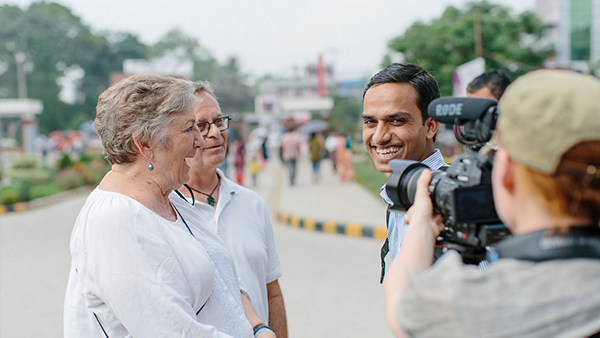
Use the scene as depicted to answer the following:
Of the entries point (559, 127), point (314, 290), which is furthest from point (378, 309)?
point (559, 127)

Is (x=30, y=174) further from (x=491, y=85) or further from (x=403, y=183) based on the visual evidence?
(x=403, y=183)

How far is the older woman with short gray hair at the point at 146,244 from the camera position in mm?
1538

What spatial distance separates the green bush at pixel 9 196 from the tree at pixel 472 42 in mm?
14549

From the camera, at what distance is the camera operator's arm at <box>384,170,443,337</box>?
1094mm

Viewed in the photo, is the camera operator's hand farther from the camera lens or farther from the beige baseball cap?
the beige baseball cap

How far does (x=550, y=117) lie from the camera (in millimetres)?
921

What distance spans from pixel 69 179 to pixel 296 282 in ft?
37.3

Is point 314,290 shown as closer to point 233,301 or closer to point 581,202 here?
point 233,301

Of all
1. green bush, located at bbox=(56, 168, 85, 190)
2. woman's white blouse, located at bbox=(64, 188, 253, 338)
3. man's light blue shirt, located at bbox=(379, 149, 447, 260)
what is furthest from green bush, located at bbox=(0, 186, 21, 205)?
man's light blue shirt, located at bbox=(379, 149, 447, 260)

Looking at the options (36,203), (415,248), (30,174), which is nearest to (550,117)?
(415,248)

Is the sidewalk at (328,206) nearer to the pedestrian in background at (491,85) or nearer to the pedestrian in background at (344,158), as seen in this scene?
the pedestrian in background at (344,158)

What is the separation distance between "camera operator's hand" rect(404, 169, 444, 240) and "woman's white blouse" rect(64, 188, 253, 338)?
2.50ft

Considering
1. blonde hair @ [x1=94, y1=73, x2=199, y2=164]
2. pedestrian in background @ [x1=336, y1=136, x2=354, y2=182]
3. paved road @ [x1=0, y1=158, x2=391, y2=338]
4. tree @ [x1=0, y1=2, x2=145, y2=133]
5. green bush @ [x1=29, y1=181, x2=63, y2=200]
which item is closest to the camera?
blonde hair @ [x1=94, y1=73, x2=199, y2=164]

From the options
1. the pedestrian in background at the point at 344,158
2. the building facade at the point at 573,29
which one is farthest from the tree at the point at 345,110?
the pedestrian in background at the point at 344,158
